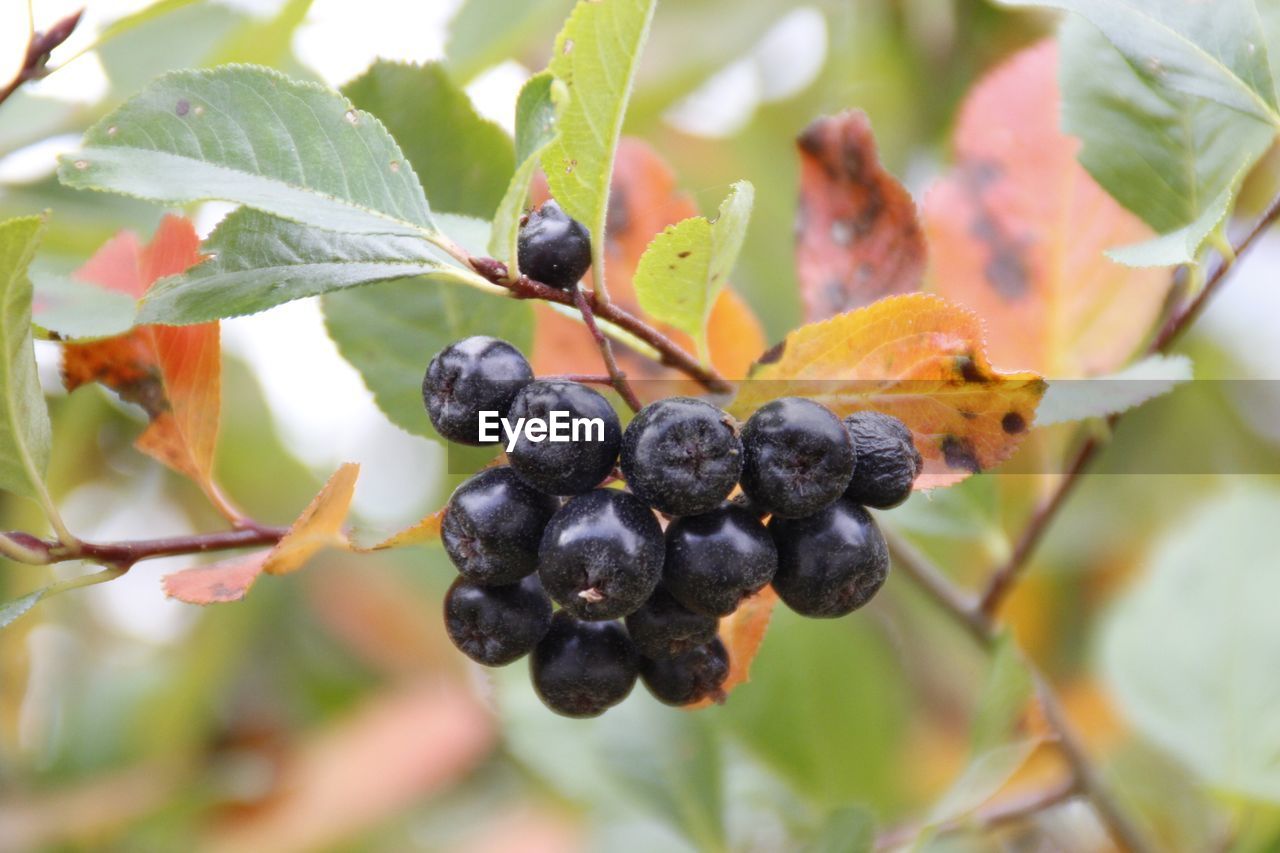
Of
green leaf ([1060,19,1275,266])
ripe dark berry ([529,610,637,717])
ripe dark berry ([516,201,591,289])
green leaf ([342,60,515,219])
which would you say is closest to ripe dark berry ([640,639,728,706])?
ripe dark berry ([529,610,637,717])

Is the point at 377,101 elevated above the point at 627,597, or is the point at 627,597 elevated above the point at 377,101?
the point at 377,101

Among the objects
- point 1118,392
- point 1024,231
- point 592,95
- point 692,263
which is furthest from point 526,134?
point 1024,231

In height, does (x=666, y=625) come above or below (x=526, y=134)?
below

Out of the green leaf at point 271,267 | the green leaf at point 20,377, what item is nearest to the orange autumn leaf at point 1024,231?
the green leaf at point 271,267

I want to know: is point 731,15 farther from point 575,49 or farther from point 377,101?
point 575,49

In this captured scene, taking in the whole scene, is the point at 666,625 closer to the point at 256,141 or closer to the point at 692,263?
the point at 692,263

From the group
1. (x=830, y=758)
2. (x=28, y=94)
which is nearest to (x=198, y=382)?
(x=28, y=94)
